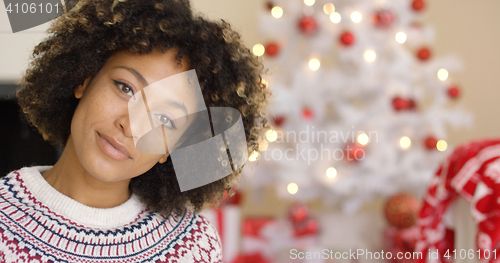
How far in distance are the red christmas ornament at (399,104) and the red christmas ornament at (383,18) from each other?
1.06 feet

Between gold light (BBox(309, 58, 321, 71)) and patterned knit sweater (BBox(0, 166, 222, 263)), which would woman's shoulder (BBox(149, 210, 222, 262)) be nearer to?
patterned knit sweater (BBox(0, 166, 222, 263))

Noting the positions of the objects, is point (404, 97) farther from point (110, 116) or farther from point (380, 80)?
point (110, 116)

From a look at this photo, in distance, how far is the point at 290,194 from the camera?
66.8 inches

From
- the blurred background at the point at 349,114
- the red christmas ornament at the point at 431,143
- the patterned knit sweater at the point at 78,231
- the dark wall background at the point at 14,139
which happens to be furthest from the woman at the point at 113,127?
the red christmas ornament at the point at 431,143

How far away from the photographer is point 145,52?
0.61 m

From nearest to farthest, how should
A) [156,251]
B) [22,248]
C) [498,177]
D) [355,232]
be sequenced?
1. [22,248]
2. [156,251]
3. [498,177]
4. [355,232]

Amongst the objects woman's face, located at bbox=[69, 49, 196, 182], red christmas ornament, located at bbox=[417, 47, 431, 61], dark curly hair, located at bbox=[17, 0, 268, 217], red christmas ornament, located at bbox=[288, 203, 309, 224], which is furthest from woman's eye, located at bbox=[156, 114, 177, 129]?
red christmas ornament, located at bbox=[417, 47, 431, 61]

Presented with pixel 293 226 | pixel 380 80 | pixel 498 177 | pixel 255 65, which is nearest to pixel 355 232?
pixel 293 226

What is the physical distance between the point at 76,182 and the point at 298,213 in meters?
1.24

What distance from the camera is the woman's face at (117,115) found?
1.86ft

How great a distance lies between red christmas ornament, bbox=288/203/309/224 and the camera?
1.73 m

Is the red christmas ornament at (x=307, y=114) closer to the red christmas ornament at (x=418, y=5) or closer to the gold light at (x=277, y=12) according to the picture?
the gold light at (x=277, y=12)

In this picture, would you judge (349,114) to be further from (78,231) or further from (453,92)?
(78,231)

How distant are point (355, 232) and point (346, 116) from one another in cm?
61
